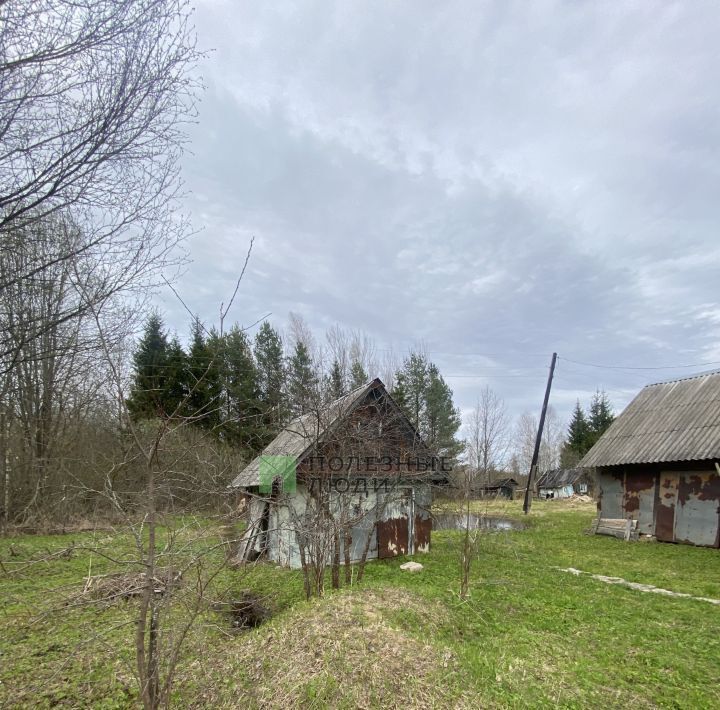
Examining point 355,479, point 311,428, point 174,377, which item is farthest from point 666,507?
point 174,377

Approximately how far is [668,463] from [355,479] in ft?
36.6

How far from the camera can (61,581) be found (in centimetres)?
936

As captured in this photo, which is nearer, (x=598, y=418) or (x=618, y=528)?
(x=618, y=528)

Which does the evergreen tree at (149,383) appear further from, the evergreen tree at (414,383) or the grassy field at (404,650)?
the evergreen tree at (414,383)

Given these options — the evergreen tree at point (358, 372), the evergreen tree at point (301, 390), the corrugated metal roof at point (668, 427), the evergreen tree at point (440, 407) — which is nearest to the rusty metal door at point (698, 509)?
the corrugated metal roof at point (668, 427)

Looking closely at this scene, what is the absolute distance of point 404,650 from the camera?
5113 mm

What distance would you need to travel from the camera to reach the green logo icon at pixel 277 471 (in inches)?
399

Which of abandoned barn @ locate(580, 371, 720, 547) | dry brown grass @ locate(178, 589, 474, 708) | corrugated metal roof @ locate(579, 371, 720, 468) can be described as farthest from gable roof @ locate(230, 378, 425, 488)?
abandoned barn @ locate(580, 371, 720, 547)

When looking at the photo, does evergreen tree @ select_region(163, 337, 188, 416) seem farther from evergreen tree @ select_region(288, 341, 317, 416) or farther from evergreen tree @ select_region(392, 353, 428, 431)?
evergreen tree @ select_region(392, 353, 428, 431)

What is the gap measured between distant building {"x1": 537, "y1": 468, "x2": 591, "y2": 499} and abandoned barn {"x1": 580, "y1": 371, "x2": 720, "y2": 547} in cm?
3039

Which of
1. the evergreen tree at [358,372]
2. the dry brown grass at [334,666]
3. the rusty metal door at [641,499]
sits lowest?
the dry brown grass at [334,666]

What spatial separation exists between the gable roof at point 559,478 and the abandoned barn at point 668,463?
1148 inches

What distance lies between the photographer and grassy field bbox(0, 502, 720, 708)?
14.5ft

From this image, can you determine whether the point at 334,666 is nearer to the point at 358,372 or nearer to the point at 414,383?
the point at 358,372
